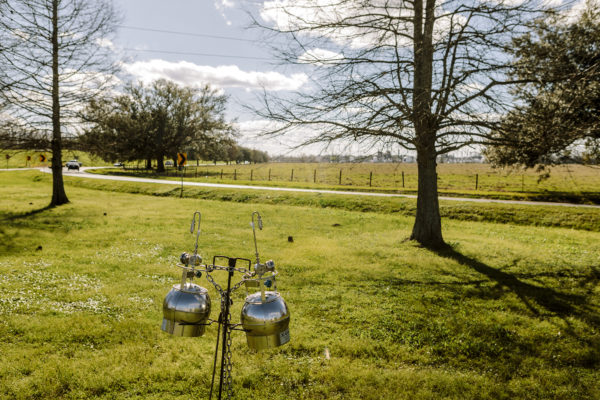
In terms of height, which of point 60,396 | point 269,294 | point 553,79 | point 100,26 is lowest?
point 60,396

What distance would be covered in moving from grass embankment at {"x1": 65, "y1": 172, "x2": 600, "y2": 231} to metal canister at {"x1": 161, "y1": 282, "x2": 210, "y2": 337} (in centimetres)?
1613

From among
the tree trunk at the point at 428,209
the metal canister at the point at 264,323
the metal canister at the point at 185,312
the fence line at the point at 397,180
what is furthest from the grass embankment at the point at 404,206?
the metal canister at the point at 185,312

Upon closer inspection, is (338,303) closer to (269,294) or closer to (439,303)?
(439,303)

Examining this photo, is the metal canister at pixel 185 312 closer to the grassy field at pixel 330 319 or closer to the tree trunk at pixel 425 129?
the grassy field at pixel 330 319

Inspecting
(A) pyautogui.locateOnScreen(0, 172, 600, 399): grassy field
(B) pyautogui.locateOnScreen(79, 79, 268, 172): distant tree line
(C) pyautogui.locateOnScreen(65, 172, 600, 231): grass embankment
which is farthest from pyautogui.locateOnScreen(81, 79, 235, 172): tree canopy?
(A) pyautogui.locateOnScreen(0, 172, 600, 399): grassy field

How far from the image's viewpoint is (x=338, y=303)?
7074 millimetres

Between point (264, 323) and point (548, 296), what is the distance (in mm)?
7354

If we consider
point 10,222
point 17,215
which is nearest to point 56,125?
point 17,215

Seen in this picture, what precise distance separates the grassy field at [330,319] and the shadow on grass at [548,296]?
5cm

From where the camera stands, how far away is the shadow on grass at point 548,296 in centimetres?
686

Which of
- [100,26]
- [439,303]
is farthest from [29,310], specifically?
[100,26]

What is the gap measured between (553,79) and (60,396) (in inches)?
383

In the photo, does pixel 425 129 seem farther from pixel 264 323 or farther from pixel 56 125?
pixel 56 125

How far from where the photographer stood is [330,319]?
6.39m
